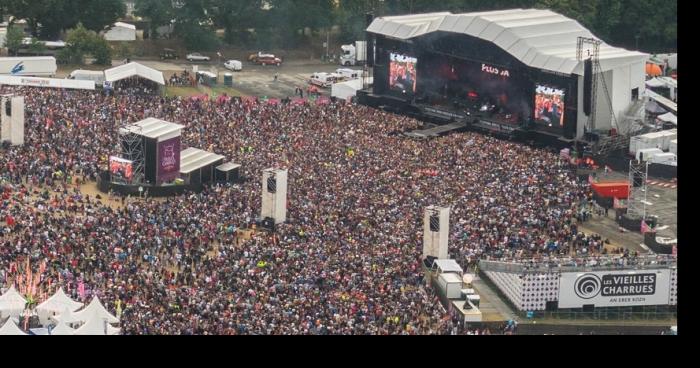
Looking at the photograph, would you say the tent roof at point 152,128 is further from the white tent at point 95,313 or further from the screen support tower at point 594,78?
the screen support tower at point 594,78

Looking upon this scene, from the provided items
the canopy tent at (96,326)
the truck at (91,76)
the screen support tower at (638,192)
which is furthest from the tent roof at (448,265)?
the truck at (91,76)

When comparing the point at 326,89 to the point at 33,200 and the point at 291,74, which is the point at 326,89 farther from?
the point at 33,200

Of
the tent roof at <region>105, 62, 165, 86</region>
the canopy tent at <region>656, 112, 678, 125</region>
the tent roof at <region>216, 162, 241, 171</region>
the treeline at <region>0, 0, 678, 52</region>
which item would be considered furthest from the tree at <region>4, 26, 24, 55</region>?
the canopy tent at <region>656, 112, 678, 125</region>

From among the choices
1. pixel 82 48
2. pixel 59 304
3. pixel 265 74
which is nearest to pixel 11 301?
pixel 59 304

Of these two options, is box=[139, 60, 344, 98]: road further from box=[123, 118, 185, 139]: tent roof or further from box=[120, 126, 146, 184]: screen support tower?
box=[120, 126, 146, 184]: screen support tower
